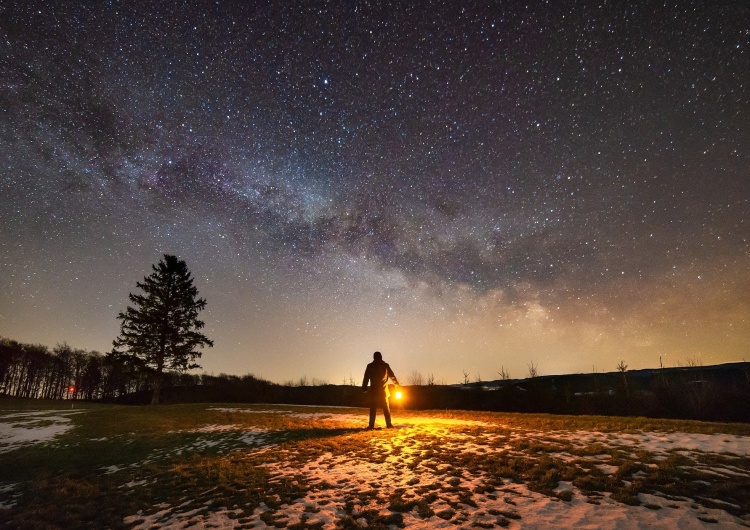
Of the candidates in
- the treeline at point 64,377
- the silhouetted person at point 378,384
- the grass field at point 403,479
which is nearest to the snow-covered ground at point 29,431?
the grass field at point 403,479

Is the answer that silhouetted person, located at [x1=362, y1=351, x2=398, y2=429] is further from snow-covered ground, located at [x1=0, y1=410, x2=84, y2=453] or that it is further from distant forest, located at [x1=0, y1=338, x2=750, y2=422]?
distant forest, located at [x1=0, y1=338, x2=750, y2=422]

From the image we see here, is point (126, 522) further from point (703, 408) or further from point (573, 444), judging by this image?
point (703, 408)

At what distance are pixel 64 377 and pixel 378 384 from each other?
105896 mm

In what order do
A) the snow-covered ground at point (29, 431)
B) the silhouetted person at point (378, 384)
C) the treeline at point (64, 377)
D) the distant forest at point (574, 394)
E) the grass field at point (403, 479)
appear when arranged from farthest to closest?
the treeline at point (64, 377) < the distant forest at point (574, 394) < the snow-covered ground at point (29, 431) < the silhouetted person at point (378, 384) < the grass field at point (403, 479)

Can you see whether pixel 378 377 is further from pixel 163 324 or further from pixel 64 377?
pixel 64 377

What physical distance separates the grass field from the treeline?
252 feet

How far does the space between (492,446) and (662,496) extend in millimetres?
4393

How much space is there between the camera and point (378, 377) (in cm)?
1372

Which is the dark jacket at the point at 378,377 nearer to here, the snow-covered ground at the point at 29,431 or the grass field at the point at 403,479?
the grass field at the point at 403,479

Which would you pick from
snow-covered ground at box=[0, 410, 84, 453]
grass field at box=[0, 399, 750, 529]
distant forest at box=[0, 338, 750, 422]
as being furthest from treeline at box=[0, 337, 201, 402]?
grass field at box=[0, 399, 750, 529]

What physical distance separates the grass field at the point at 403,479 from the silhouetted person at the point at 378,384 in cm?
74

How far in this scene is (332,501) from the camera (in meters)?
6.48

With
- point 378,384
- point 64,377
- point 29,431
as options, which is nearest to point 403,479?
point 378,384

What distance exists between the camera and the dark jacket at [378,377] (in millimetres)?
13570
